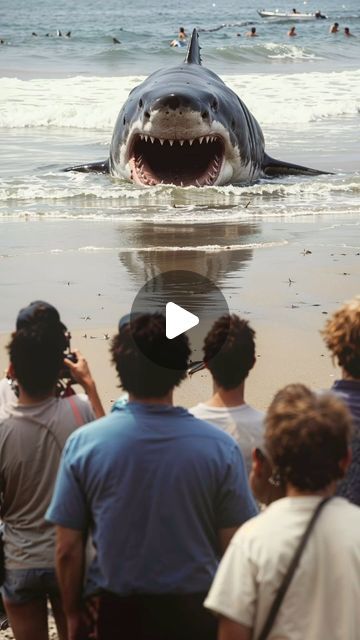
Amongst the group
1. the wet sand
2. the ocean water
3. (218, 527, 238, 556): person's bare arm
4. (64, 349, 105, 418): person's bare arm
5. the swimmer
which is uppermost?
(64, 349, 105, 418): person's bare arm

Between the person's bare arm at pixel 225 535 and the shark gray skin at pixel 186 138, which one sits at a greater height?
the person's bare arm at pixel 225 535

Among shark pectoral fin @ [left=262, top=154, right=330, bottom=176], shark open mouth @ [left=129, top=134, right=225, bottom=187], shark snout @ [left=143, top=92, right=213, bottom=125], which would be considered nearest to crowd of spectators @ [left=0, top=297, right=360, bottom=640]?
shark snout @ [left=143, top=92, right=213, bottom=125]

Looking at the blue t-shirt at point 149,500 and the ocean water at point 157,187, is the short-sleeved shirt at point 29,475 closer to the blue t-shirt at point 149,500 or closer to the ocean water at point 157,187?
the blue t-shirt at point 149,500

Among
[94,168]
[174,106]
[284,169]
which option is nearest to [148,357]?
[174,106]

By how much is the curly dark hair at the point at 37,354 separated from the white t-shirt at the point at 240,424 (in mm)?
521

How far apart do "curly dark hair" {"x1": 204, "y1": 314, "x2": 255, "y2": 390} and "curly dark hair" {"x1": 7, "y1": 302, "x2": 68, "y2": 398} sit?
542 millimetres

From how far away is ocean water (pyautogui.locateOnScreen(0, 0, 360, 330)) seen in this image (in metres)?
13.8

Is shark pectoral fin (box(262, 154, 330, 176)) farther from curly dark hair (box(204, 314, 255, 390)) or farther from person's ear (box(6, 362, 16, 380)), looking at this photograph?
person's ear (box(6, 362, 16, 380))

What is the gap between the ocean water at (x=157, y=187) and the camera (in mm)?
13812

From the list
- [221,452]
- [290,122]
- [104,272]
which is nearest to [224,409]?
[221,452]

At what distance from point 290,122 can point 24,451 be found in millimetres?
24386
